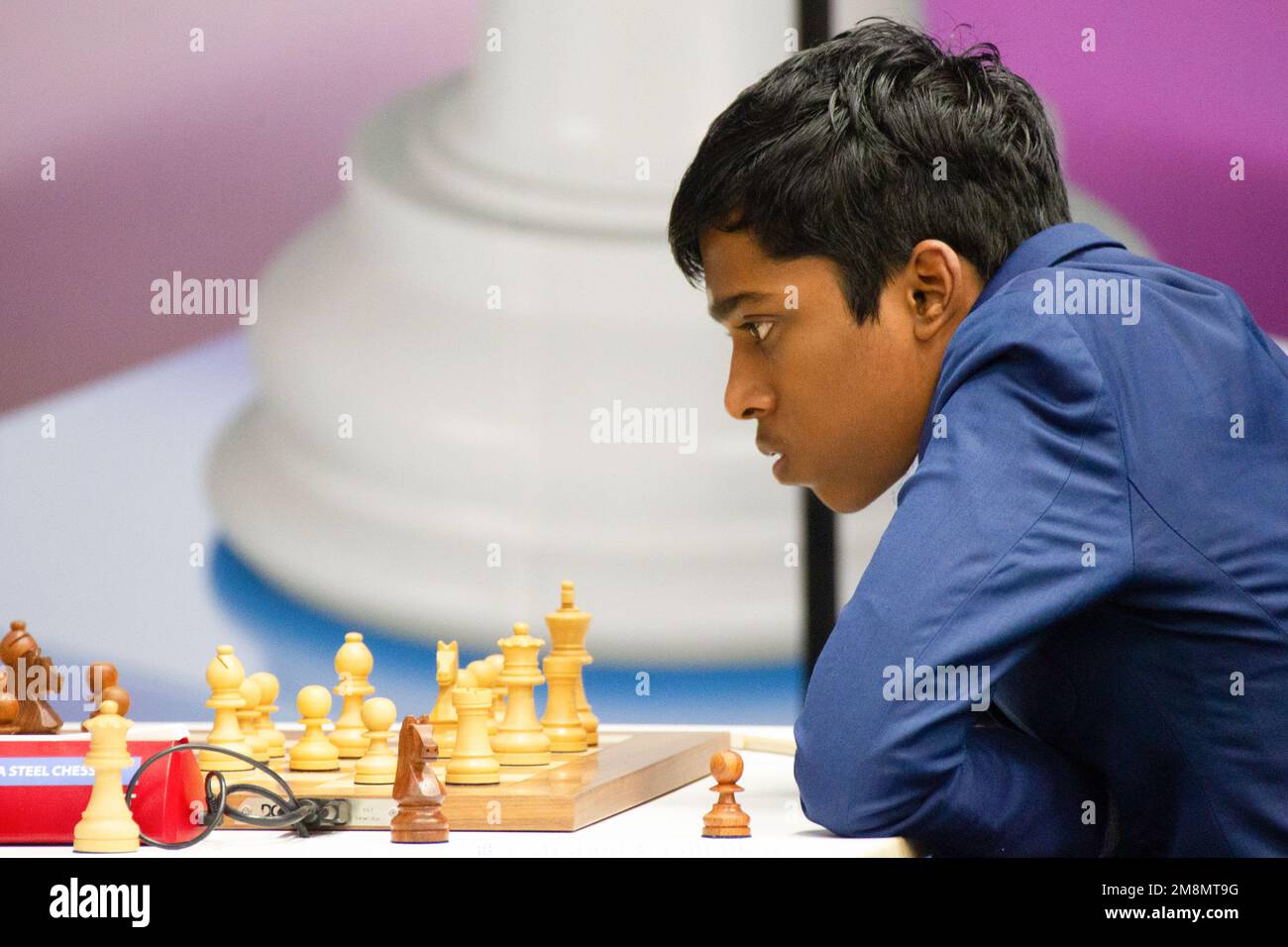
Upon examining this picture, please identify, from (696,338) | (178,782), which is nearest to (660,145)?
(696,338)

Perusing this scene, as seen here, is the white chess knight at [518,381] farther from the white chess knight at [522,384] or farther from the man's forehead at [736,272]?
the man's forehead at [736,272]

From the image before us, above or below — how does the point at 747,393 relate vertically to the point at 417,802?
above

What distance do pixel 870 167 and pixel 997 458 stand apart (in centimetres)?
37

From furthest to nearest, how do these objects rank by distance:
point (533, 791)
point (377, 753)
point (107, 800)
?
point (377, 753) < point (533, 791) < point (107, 800)

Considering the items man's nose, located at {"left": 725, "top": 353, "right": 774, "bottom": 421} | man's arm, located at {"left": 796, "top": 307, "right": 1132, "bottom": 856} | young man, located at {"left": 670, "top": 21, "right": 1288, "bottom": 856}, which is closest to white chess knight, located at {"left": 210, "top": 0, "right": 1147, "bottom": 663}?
young man, located at {"left": 670, "top": 21, "right": 1288, "bottom": 856}

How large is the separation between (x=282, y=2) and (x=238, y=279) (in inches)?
22.7

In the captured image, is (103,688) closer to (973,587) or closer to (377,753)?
(377,753)

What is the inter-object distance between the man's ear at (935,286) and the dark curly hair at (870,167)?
2 cm

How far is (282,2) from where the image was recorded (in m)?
3.00

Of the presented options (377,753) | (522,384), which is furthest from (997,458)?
(522,384)

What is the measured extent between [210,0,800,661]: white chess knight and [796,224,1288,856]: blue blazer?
1.67 m

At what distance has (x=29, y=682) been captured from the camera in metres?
1.63

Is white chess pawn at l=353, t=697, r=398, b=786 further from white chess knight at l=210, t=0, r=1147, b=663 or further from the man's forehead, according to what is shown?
white chess knight at l=210, t=0, r=1147, b=663

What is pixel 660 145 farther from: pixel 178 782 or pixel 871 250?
pixel 178 782
